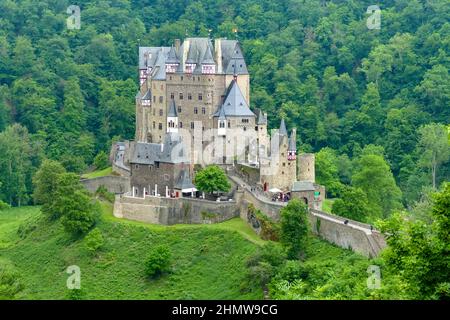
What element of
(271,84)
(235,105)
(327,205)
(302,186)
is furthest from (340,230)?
(271,84)

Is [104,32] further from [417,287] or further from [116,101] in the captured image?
[417,287]

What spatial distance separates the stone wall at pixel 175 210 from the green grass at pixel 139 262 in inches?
34.1

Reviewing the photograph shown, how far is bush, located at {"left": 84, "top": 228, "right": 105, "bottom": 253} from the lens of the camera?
6744 cm

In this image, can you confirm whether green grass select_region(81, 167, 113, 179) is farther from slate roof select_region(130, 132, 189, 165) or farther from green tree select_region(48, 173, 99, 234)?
slate roof select_region(130, 132, 189, 165)

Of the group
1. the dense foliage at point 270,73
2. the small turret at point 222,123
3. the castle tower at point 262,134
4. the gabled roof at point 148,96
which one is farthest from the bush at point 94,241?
the dense foliage at point 270,73

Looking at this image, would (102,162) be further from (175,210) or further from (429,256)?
(429,256)

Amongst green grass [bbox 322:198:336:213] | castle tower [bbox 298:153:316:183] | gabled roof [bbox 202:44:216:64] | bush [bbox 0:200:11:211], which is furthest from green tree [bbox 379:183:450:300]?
bush [bbox 0:200:11:211]

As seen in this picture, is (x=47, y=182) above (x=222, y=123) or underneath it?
underneath

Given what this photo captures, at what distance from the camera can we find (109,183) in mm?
76188

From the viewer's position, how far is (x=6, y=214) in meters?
91.4

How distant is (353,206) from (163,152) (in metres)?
14.1

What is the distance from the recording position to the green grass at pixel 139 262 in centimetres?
6166

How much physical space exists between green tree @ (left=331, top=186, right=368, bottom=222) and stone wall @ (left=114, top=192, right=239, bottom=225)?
23.3 ft

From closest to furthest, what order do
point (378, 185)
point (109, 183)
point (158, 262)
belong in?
point (158, 262) → point (378, 185) → point (109, 183)
